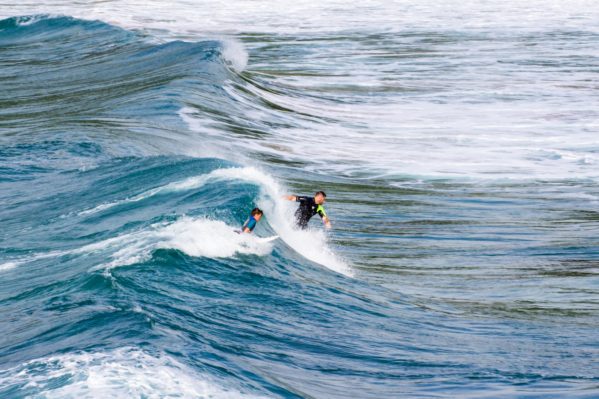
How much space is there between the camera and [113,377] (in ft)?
28.2

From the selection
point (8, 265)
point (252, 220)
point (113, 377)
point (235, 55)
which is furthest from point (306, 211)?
point (235, 55)

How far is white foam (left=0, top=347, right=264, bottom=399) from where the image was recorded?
329 inches

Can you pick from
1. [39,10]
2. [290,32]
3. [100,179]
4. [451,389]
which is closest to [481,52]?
[290,32]

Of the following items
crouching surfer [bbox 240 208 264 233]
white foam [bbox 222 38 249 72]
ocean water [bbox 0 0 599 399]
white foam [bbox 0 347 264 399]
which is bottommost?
white foam [bbox 222 38 249 72]

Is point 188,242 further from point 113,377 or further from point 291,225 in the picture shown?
point 113,377

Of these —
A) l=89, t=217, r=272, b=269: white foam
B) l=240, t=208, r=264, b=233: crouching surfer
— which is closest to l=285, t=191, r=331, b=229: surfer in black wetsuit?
l=89, t=217, r=272, b=269: white foam

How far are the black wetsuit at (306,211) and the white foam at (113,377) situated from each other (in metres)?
7.28

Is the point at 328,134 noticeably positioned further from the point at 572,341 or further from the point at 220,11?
the point at 220,11

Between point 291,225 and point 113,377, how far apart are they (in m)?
8.41

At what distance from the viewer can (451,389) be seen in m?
10.8

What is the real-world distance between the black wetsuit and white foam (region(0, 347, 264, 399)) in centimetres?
728

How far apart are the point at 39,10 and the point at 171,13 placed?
6.49m

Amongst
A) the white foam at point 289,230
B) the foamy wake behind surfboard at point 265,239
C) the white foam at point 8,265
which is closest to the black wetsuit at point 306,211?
the white foam at point 289,230

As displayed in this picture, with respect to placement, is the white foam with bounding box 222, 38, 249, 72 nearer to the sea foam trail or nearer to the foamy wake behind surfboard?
the sea foam trail
